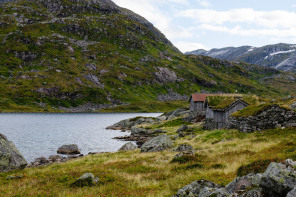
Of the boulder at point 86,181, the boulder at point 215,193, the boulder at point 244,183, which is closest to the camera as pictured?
the boulder at point 215,193

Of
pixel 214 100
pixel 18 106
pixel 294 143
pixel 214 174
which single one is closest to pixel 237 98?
pixel 214 100

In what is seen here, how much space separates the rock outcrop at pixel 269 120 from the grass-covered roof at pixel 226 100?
16.9m

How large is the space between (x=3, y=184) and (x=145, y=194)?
42.6 feet

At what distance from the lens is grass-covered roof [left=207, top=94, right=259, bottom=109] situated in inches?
2162

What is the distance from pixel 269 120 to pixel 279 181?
2952 centimetres

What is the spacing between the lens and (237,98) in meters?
56.2

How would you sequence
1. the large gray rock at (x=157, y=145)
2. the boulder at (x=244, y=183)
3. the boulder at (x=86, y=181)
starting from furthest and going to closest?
the large gray rock at (x=157, y=145) → the boulder at (x=86, y=181) → the boulder at (x=244, y=183)

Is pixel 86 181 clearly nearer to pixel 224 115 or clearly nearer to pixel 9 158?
pixel 9 158

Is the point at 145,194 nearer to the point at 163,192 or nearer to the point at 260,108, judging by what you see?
the point at 163,192

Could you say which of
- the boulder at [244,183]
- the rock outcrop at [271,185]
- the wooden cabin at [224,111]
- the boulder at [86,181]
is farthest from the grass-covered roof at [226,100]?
the rock outcrop at [271,185]

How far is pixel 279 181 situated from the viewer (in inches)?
330

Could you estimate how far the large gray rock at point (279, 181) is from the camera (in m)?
8.36

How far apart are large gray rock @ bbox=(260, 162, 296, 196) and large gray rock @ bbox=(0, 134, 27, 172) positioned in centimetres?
2711

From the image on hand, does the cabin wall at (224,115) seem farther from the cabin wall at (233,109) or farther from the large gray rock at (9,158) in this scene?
the large gray rock at (9,158)
